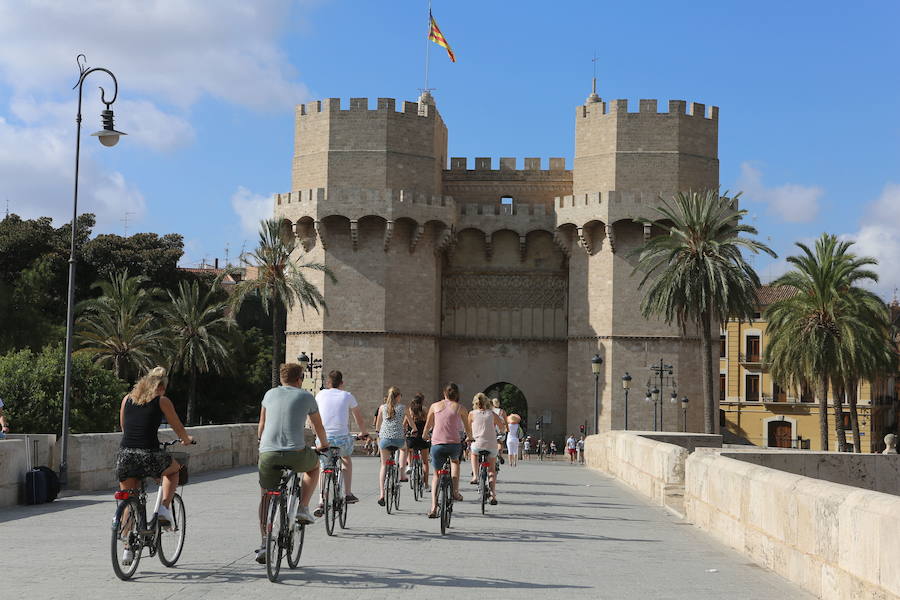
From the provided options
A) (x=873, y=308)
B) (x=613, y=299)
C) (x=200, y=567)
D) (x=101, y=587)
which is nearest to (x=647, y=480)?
(x=200, y=567)

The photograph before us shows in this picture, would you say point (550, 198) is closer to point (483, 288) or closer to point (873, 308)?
point (483, 288)

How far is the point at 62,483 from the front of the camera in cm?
1413

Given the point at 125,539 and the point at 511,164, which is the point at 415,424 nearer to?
the point at 125,539

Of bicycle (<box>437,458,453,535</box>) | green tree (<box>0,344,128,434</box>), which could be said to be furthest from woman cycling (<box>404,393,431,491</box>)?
green tree (<box>0,344,128,434</box>)

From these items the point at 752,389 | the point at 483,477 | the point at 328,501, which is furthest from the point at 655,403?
the point at 328,501

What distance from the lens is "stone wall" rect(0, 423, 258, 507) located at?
1246 centimetres

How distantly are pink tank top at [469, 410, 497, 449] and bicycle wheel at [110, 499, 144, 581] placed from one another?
598 centimetres

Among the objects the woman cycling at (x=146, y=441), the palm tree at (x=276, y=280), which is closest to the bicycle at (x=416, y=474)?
the woman cycling at (x=146, y=441)

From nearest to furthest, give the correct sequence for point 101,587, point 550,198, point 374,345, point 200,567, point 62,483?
point 101,587 → point 200,567 → point 62,483 → point 374,345 → point 550,198

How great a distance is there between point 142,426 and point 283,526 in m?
1.20

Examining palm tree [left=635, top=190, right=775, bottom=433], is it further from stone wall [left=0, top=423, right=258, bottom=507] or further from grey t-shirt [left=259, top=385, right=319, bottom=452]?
grey t-shirt [left=259, top=385, right=319, bottom=452]

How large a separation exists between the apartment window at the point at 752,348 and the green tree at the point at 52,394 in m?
42.0

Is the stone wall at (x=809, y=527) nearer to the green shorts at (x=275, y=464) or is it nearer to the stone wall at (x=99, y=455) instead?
the green shorts at (x=275, y=464)

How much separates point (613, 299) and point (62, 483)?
95.9ft
